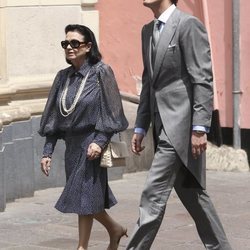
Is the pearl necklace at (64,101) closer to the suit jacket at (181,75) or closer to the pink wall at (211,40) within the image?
the suit jacket at (181,75)

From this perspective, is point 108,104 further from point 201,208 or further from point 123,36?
point 123,36

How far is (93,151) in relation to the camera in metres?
7.65

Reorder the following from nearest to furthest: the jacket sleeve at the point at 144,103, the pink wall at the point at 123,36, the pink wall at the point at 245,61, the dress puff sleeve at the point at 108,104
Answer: the jacket sleeve at the point at 144,103
the dress puff sleeve at the point at 108,104
the pink wall at the point at 245,61
the pink wall at the point at 123,36

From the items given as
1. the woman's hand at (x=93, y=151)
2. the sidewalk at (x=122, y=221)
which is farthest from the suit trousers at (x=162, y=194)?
the sidewalk at (x=122, y=221)

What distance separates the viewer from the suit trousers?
685 cm

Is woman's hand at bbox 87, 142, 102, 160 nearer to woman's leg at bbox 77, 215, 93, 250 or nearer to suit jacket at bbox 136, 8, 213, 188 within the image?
woman's leg at bbox 77, 215, 93, 250

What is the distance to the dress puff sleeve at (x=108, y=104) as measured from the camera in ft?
25.5

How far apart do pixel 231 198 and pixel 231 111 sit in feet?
7.19

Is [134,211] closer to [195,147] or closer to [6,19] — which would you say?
[6,19]

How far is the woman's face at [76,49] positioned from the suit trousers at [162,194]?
1.19m

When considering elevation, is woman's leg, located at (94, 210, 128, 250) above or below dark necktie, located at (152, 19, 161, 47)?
below

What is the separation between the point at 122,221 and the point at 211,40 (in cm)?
396

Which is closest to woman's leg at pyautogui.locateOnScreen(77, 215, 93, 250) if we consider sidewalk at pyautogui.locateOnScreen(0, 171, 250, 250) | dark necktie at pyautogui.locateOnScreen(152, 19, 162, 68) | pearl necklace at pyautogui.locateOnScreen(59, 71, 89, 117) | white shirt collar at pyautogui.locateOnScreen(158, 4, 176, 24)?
sidewalk at pyautogui.locateOnScreen(0, 171, 250, 250)

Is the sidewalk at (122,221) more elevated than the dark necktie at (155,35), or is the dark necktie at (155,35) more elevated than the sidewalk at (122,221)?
the dark necktie at (155,35)
